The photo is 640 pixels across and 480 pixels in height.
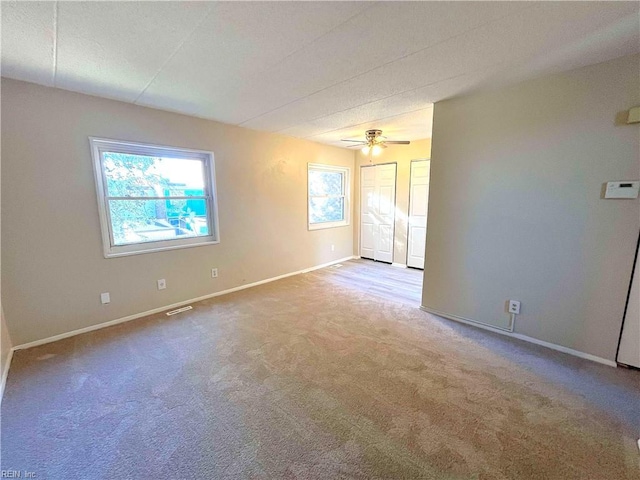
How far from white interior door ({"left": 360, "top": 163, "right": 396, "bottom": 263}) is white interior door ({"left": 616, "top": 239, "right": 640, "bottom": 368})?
11.5ft

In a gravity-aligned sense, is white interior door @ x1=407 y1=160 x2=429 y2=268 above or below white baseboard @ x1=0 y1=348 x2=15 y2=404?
above

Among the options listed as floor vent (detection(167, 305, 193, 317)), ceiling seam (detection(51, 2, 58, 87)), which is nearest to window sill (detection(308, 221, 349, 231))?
floor vent (detection(167, 305, 193, 317))

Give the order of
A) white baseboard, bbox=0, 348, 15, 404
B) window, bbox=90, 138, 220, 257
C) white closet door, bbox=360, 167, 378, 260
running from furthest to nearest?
white closet door, bbox=360, 167, 378, 260, window, bbox=90, 138, 220, 257, white baseboard, bbox=0, 348, 15, 404

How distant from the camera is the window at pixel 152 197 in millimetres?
2768

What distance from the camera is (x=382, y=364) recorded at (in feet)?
7.07

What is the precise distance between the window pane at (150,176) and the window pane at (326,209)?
212cm

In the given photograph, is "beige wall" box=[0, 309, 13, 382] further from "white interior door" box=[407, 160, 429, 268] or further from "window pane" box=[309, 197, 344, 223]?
"white interior door" box=[407, 160, 429, 268]

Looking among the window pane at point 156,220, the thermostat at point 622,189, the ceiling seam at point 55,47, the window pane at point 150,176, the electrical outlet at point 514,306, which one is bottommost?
the electrical outlet at point 514,306

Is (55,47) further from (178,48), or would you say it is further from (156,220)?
(156,220)

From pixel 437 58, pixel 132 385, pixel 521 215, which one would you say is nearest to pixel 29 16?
pixel 132 385

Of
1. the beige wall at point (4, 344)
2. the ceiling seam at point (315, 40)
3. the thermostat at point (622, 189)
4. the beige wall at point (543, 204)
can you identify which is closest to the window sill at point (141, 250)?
the beige wall at point (4, 344)

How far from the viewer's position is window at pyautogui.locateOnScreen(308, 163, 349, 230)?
5.01 metres

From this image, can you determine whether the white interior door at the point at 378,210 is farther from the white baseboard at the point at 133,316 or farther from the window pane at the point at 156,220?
the window pane at the point at 156,220

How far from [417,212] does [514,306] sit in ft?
8.92
